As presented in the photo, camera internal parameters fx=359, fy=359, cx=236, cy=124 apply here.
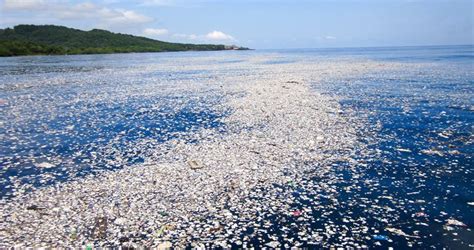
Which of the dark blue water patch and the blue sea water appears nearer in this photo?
the dark blue water patch

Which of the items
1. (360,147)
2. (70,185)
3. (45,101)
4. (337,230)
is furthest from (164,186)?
(45,101)

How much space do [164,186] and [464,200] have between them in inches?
320

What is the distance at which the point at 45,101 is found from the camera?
90.8ft

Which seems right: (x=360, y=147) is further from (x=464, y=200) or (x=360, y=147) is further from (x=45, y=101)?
(x=45, y=101)

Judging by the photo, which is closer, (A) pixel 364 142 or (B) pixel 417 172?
(B) pixel 417 172

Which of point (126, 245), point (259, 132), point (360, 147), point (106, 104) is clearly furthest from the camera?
point (106, 104)

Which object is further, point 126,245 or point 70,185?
point 70,185

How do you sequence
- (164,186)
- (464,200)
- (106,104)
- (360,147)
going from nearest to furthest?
(464,200), (164,186), (360,147), (106,104)

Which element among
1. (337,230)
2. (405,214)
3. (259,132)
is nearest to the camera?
(337,230)

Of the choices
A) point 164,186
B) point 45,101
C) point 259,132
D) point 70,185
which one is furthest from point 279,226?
point 45,101

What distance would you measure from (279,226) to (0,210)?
702 centimetres

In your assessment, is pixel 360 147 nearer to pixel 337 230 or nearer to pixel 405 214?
pixel 405 214

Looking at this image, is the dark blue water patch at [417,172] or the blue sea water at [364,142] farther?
the blue sea water at [364,142]

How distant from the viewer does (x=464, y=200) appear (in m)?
9.27
